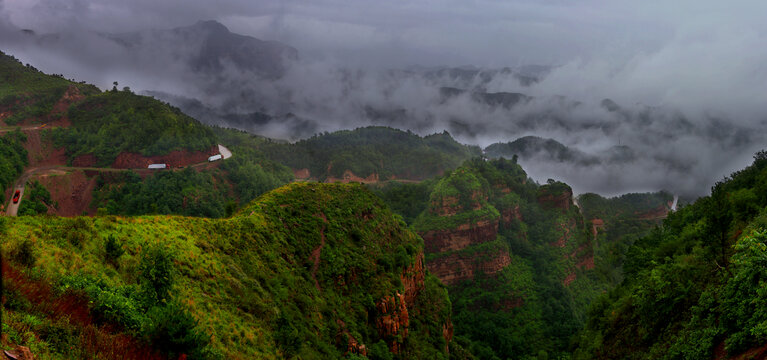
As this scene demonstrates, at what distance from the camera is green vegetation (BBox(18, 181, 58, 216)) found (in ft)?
181

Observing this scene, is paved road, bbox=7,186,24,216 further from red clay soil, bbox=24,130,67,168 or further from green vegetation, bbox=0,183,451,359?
green vegetation, bbox=0,183,451,359

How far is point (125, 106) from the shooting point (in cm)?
8538

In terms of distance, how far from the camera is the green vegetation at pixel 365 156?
155 m

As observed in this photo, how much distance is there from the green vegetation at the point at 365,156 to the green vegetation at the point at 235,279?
4323 inches

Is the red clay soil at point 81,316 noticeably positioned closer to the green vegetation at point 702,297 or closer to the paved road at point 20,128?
the green vegetation at point 702,297

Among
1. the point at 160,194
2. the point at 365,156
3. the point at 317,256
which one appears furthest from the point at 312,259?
the point at 365,156

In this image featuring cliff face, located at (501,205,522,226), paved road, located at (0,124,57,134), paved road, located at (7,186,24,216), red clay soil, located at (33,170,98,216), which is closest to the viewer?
paved road, located at (7,186,24,216)

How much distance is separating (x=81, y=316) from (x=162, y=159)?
76.9 meters

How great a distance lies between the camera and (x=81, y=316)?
11648 mm

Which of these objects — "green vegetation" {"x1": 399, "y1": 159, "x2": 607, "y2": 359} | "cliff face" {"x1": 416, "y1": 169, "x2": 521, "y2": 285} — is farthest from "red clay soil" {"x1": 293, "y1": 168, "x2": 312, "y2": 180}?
"cliff face" {"x1": 416, "y1": 169, "x2": 521, "y2": 285}

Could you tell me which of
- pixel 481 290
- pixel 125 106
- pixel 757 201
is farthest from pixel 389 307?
pixel 125 106

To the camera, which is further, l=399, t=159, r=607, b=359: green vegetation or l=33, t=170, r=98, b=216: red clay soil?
l=33, t=170, r=98, b=216: red clay soil

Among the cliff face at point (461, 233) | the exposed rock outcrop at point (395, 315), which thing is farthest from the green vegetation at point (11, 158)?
the cliff face at point (461, 233)

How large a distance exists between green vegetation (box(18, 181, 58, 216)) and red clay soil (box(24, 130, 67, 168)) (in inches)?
422
